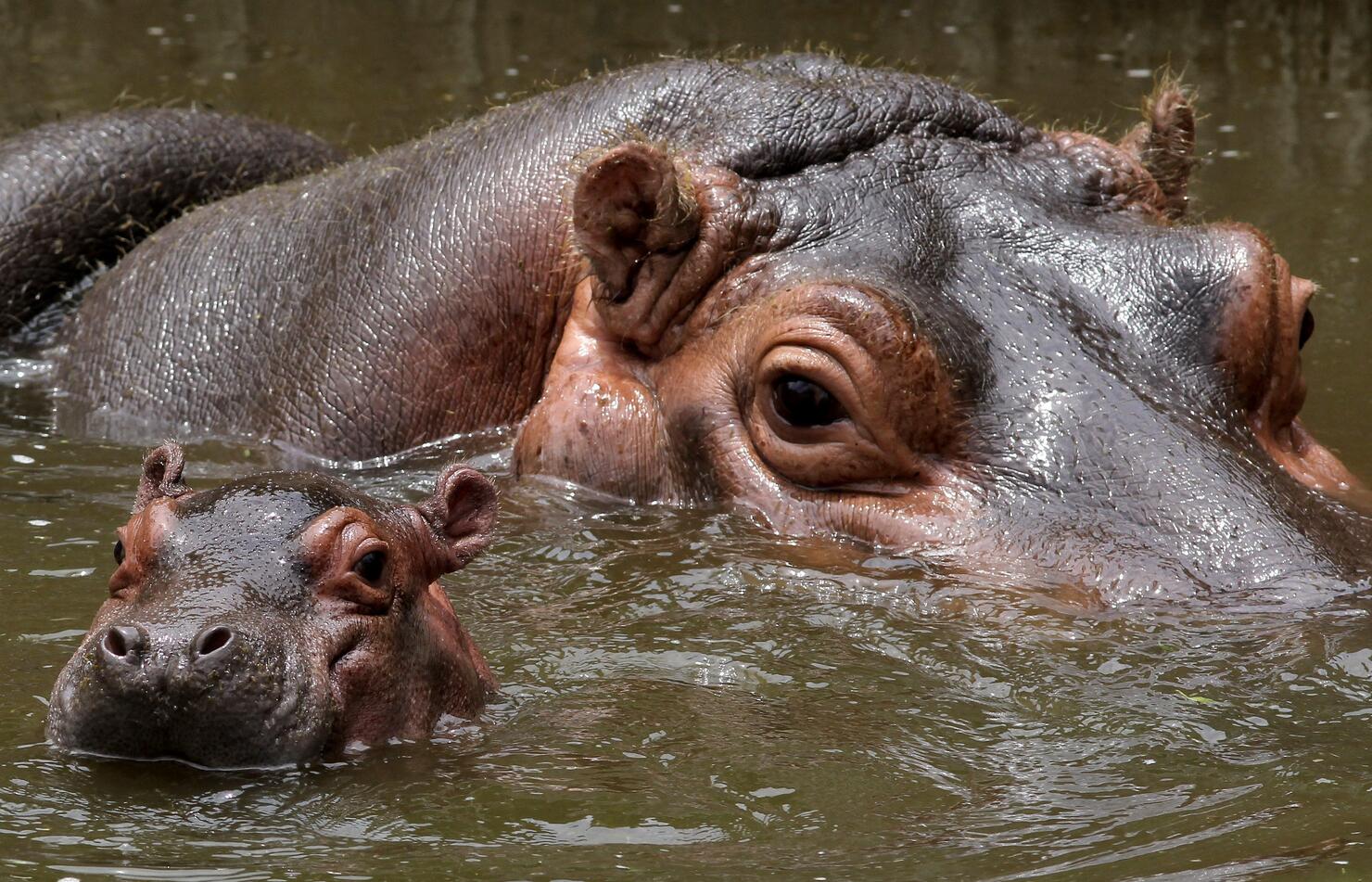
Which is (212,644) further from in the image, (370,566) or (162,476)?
(162,476)

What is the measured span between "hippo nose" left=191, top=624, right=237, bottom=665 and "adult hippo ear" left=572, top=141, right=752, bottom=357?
7.86ft

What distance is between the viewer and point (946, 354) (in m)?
5.72

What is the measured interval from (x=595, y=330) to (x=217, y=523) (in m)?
2.27

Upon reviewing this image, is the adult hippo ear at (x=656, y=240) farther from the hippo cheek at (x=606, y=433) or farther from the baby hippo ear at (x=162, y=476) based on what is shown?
the baby hippo ear at (x=162, y=476)

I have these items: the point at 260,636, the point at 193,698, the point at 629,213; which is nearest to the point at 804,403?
the point at 629,213

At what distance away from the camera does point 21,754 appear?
14.4ft

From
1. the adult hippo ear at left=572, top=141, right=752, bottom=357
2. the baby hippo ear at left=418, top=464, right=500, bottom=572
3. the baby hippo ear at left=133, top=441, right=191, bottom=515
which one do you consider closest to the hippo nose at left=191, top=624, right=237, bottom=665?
the baby hippo ear at left=133, top=441, right=191, bottom=515

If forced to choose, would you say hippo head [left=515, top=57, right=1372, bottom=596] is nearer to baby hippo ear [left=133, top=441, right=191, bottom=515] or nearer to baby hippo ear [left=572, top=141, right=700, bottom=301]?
baby hippo ear [left=572, top=141, right=700, bottom=301]

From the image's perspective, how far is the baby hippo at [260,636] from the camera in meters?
4.03

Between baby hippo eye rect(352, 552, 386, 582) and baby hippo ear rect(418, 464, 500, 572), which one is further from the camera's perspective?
baby hippo ear rect(418, 464, 500, 572)

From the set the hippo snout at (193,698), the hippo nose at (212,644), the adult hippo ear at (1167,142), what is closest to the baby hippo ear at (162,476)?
the hippo snout at (193,698)

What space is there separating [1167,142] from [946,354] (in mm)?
1601

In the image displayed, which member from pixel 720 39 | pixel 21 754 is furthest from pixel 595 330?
pixel 720 39

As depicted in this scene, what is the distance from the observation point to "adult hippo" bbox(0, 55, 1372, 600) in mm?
5621
